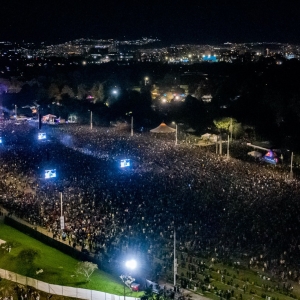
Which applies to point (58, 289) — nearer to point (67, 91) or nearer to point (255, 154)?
point (255, 154)

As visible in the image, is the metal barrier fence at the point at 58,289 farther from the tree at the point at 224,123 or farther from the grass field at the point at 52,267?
the tree at the point at 224,123

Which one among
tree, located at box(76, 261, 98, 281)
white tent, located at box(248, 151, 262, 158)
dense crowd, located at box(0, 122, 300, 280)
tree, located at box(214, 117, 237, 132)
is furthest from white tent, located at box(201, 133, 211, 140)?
tree, located at box(76, 261, 98, 281)

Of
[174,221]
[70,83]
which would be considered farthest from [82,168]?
[70,83]

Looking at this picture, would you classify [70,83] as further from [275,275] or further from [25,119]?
[275,275]

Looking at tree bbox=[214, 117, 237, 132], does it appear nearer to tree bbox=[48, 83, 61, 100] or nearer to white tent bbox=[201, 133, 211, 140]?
white tent bbox=[201, 133, 211, 140]

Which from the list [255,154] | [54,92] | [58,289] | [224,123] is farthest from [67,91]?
[58,289]
